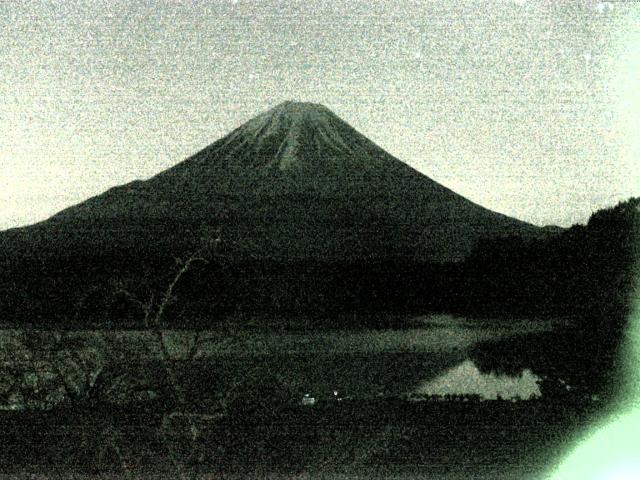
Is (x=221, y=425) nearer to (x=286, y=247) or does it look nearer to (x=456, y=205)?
(x=286, y=247)

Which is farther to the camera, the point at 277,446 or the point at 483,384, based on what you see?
the point at 483,384

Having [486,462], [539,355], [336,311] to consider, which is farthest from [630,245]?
[336,311]

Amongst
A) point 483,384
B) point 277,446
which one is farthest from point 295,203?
point 277,446

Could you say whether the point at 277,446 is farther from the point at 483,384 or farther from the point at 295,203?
the point at 295,203

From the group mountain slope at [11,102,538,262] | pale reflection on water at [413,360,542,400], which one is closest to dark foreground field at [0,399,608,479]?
pale reflection on water at [413,360,542,400]

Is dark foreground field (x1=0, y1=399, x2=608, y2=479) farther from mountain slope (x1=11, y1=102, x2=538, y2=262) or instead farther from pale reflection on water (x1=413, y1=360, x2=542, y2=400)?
mountain slope (x1=11, y1=102, x2=538, y2=262)

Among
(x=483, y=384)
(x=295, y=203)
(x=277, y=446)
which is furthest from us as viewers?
(x=295, y=203)
